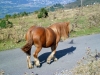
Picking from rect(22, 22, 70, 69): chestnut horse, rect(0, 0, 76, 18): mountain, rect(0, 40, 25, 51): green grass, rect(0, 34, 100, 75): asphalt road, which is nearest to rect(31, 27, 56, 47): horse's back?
rect(22, 22, 70, 69): chestnut horse

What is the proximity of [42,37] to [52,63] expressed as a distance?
1399mm

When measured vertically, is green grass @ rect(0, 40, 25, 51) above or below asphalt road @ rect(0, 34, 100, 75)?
above

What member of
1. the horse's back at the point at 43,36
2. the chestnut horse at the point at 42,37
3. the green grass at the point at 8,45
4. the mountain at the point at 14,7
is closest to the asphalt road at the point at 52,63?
the chestnut horse at the point at 42,37

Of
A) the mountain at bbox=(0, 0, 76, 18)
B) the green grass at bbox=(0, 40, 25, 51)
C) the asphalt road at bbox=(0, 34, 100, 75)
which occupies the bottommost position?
the asphalt road at bbox=(0, 34, 100, 75)

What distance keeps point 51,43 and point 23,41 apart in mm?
4442

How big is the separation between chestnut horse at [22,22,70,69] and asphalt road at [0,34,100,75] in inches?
14.4

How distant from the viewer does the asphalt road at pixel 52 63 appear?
8242 mm

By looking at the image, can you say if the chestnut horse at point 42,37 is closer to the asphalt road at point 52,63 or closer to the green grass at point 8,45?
the asphalt road at point 52,63

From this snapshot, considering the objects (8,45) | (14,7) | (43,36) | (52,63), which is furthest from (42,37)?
(14,7)

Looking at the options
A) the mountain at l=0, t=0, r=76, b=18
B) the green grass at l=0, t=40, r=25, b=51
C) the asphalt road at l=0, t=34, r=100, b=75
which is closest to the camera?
the asphalt road at l=0, t=34, r=100, b=75

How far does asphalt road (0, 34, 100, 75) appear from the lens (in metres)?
8.24

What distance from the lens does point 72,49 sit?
1144cm

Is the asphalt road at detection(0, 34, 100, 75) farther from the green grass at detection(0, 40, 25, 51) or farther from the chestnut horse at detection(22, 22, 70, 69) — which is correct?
the green grass at detection(0, 40, 25, 51)

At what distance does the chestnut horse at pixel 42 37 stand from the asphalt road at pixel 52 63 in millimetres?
367
